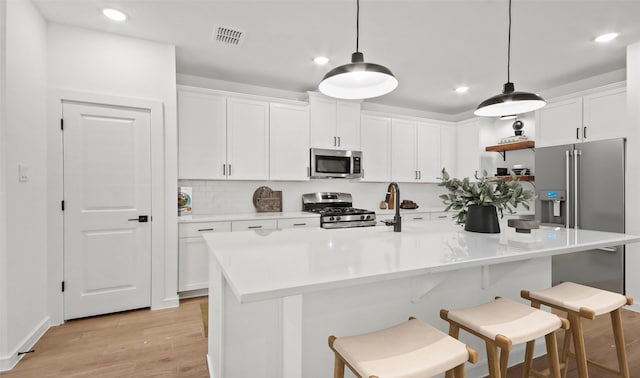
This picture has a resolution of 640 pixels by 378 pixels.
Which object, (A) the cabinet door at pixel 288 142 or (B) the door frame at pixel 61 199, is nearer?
(B) the door frame at pixel 61 199

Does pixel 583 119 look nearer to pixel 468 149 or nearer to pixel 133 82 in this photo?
pixel 468 149

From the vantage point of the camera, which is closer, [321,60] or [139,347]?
[139,347]

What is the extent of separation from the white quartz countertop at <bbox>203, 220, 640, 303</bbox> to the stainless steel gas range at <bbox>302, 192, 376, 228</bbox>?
1.71m

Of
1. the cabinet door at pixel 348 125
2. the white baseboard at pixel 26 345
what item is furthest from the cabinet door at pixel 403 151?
the white baseboard at pixel 26 345

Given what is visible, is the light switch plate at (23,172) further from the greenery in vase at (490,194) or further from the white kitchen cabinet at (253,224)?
the greenery in vase at (490,194)

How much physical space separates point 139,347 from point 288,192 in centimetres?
250

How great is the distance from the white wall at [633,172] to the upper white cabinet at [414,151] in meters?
2.37

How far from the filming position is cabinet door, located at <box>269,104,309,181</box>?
394cm

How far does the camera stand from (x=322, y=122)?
4172 mm

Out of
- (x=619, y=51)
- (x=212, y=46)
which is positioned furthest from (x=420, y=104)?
(x=212, y=46)

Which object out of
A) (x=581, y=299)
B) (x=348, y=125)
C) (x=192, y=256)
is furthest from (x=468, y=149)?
(x=192, y=256)

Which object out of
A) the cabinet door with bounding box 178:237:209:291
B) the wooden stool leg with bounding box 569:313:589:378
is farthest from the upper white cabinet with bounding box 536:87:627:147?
the cabinet door with bounding box 178:237:209:291

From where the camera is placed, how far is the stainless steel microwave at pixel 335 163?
13.5 ft

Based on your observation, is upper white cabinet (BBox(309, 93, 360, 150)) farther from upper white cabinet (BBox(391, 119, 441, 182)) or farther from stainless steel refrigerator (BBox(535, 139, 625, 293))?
stainless steel refrigerator (BBox(535, 139, 625, 293))
